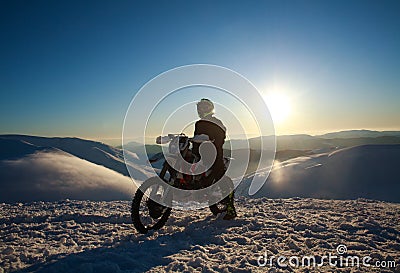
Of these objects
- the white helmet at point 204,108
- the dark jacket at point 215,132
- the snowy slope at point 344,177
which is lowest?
→ the snowy slope at point 344,177

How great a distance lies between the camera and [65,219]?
5.79 metres

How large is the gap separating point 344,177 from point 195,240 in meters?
14.5

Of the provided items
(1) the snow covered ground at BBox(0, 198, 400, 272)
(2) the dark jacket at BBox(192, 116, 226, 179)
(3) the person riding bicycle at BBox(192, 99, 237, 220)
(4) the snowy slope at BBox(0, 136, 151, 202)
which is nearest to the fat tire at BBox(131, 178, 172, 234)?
(1) the snow covered ground at BBox(0, 198, 400, 272)

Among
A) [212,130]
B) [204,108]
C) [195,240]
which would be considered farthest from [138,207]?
[204,108]

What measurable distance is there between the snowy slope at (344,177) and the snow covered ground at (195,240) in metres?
8.66

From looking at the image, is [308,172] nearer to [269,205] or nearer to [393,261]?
[269,205]

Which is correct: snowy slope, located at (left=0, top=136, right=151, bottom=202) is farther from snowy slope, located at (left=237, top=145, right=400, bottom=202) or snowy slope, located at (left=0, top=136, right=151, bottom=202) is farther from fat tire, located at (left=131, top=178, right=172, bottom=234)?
snowy slope, located at (left=237, top=145, right=400, bottom=202)

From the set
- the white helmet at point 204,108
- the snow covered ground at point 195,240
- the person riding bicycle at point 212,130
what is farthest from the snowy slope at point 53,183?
the white helmet at point 204,108

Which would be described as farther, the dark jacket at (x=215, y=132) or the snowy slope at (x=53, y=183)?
the snowy slope at (x=53, y=183)

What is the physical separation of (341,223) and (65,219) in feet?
17.8

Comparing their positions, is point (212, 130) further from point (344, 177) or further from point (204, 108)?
point (344, 177)

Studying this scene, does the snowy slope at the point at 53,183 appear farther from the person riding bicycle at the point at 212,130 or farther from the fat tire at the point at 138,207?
the fat tire at the point at 138,207

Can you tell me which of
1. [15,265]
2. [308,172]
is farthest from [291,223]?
[308,172]

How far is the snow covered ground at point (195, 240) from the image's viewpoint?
3508 mm
